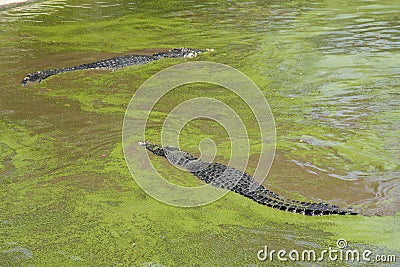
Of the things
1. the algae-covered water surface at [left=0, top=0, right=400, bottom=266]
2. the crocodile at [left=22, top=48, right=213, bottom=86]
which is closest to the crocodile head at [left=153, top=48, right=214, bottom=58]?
the crocodile at [left=22, top=48, right=213, bottom=86]

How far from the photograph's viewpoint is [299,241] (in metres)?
2.99

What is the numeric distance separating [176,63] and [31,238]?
3.90m

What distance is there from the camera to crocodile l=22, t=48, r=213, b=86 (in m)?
6.14

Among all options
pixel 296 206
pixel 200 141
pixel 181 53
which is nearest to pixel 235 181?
pixel 296 206

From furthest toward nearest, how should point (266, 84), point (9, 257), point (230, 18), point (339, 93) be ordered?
1. point (230, 18)
2. point (266, 84)
3. point (339, 93)
4. point (9, 257)

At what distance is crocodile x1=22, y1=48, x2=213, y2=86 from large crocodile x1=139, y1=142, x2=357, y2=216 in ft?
7.99

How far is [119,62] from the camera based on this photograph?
6625 millimetres

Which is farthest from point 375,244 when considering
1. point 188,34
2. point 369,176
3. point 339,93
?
point 188,34

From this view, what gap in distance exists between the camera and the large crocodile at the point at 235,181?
324 cm

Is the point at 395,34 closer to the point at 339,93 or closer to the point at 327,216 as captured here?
the point at 339,93

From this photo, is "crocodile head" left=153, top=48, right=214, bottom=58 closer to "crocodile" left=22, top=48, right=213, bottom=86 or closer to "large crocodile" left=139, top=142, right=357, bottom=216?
"crocodile" left=22, top=48, right=213, bottom=86

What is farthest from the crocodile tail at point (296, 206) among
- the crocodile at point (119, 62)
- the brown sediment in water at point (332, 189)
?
the crocodile at point (119, 62)

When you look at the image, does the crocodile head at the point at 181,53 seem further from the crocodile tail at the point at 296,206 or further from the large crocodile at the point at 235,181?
the crocodile tail at the point at 296,206

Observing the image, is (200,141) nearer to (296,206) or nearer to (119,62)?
(296,206)
